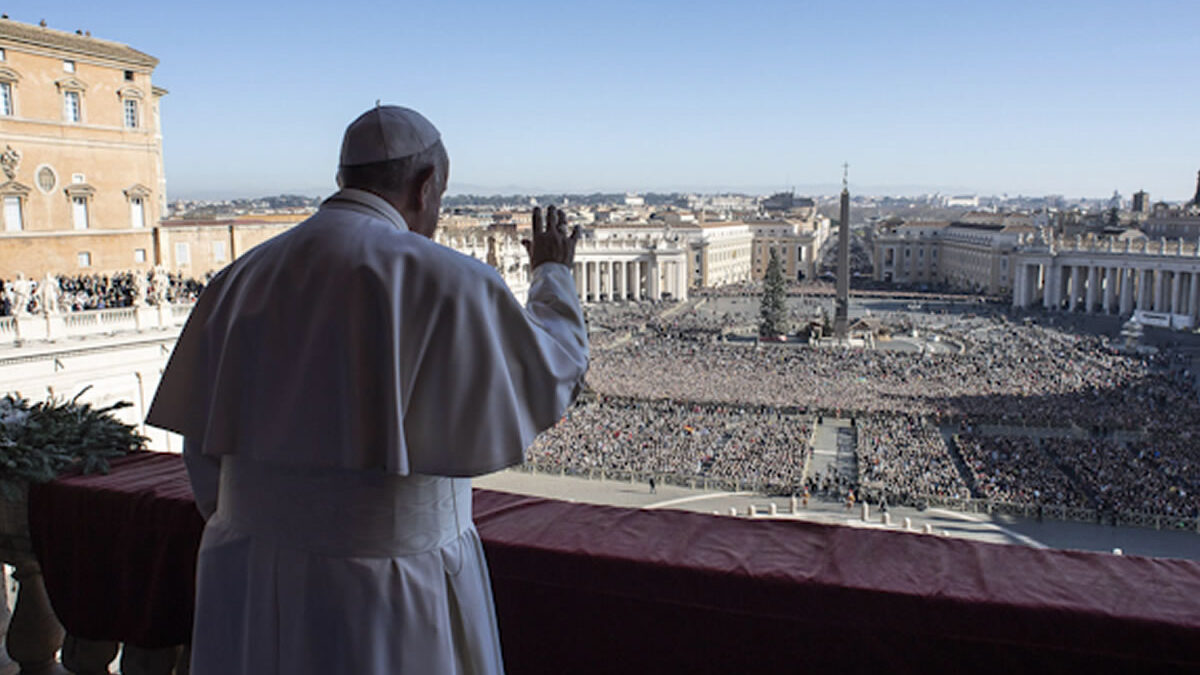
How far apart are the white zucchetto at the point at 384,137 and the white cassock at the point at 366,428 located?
0.11 meters

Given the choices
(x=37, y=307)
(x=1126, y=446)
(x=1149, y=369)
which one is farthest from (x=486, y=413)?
(x=1149, y=369)

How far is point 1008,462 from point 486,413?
1835 cm

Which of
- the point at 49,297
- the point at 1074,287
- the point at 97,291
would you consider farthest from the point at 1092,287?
the point at 49,297

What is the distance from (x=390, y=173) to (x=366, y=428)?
53 centimetres

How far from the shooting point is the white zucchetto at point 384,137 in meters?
1.83

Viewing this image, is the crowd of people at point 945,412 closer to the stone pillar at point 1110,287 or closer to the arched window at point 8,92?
the arched window at point 8,92

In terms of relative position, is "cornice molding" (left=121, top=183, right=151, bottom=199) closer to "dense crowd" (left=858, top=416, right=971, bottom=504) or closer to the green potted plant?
the green potted plant

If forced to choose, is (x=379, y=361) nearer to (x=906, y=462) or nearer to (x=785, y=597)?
(x=785, y=597)

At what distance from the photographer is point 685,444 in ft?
65.6

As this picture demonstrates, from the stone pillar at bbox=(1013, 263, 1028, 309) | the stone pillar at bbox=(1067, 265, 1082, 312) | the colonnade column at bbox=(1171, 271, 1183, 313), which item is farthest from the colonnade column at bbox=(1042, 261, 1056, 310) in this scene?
the colonnade column at bbox=(1171, 271, 1183, 313)

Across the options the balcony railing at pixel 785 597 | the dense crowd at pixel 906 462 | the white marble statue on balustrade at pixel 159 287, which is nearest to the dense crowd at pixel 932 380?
the dense crowd at pixel 906 462

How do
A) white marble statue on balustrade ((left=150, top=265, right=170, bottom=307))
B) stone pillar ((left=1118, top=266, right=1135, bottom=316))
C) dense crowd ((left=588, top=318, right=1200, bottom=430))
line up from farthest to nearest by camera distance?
stone pillar ((left=1118, top=266, right=1135, bottom=316)), dense crowd ((left=588, top=318, right=1200, bottom=430)), white marble statue on balustrade ((left=150, top=265, right=170, bottom=307))

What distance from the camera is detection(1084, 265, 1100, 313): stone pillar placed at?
2173 inches

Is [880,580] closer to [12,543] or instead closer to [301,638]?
[301,638]
